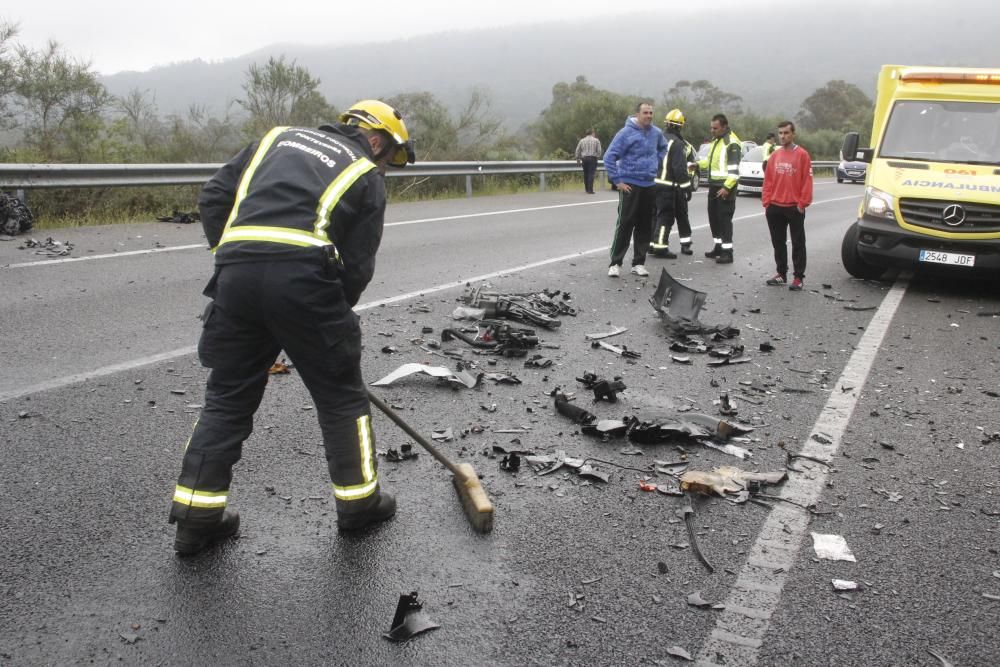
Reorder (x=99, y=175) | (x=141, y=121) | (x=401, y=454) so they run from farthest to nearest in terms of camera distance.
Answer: (x=141, y=121)
(x=99, y=175)
(x=401, y=454)

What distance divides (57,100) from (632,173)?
1185 centimetres

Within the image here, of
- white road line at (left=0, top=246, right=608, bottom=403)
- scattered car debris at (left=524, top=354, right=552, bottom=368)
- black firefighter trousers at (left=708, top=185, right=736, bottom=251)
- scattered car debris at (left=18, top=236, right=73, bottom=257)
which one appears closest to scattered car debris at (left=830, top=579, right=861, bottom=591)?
scattered car debris at (left=524, top=354, right=552, bottom=368)

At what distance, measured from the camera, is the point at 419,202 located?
1733 centimetres

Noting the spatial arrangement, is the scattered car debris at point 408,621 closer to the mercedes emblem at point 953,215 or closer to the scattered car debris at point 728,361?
the scattered car debris at point 728,361

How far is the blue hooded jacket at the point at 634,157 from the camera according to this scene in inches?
367

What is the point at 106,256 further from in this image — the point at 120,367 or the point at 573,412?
the point at 573,412

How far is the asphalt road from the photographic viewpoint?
2.68 meters

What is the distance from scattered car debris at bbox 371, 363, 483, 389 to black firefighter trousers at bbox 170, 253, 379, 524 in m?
1.84

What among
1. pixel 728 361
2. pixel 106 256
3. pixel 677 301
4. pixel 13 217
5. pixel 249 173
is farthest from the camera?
pixel 13 217

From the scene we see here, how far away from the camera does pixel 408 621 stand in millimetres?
2725

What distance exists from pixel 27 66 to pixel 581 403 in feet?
48.7

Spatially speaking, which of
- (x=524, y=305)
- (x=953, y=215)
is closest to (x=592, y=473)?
(x=524, y=305)

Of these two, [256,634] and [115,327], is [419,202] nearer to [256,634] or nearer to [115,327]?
[115,327]

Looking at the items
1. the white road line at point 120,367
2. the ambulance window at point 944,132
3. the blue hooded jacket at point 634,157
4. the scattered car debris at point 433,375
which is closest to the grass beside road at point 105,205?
the white road line at point 120,367
